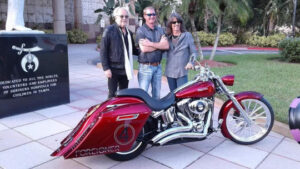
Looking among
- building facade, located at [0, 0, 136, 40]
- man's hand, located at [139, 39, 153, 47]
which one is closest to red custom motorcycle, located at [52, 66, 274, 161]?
man's hand, located at [139, 39, 153, 47]

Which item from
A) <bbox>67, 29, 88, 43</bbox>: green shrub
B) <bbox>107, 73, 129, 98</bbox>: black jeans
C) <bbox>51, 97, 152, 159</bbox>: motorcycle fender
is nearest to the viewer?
<bbox>51, 97, 152, 159</bbox>: motorcycle fender

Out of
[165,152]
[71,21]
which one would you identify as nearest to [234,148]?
[165,152]

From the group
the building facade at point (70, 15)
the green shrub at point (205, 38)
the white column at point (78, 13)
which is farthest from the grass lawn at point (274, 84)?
the white column at point (78, 13)

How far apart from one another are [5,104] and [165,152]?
2.74 metres

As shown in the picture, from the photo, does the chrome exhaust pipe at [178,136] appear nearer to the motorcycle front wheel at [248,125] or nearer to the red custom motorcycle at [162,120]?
the red custom motorcycle at [162,120]

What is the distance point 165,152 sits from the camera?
3.31m

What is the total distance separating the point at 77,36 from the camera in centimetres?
1969

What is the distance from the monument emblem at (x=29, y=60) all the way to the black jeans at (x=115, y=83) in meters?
1.52

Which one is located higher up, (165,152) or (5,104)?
(5,104)

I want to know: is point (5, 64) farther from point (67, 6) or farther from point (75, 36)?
point (67, 6)

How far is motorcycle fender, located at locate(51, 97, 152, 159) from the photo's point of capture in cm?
264

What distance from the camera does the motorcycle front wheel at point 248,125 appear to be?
3381 mm

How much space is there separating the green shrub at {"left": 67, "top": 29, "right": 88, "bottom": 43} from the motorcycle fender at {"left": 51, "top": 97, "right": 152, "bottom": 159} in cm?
1762

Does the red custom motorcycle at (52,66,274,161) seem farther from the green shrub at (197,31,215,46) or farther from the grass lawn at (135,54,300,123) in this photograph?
the green shrub at (197,31,215,46)
